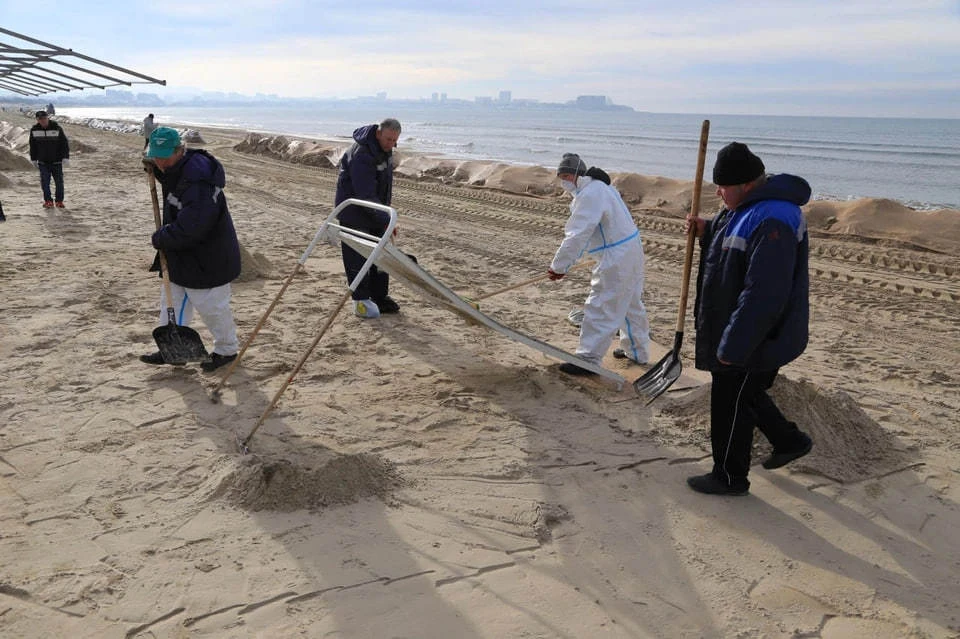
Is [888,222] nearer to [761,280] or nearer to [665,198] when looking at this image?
[665,198]

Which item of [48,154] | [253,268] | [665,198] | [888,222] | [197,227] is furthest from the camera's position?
[665,198]

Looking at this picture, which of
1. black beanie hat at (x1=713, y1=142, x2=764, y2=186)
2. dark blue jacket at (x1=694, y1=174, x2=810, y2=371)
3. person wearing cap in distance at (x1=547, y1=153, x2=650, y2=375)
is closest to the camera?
dark blue jacket at (x1=694, y1=174, x2=810, y2=371)

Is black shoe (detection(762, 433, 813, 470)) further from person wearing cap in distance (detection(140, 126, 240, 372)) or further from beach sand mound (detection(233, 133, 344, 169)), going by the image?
beach sand mound (detection(233, 133, 344, 169))

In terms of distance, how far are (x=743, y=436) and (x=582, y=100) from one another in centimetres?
16855

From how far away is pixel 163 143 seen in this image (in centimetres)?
434

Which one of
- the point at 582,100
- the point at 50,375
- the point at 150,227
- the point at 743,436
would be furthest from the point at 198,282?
the point at 582,100

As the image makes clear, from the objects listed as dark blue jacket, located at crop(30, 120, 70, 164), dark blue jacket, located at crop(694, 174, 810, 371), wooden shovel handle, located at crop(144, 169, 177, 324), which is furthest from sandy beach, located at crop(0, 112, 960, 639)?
dark blue jacket, located at crop(30, 120, 70, 164)

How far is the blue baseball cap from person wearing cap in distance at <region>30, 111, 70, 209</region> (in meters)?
8.44

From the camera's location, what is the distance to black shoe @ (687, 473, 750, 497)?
3578 mm

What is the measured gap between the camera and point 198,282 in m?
4.65

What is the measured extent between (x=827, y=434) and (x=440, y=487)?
225cm

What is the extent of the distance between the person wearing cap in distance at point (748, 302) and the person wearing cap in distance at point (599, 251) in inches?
55.8

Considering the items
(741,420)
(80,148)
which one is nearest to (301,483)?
(741,420)

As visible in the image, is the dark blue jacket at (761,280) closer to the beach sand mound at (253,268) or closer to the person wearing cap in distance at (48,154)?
the beach sand mound at (253,268)
